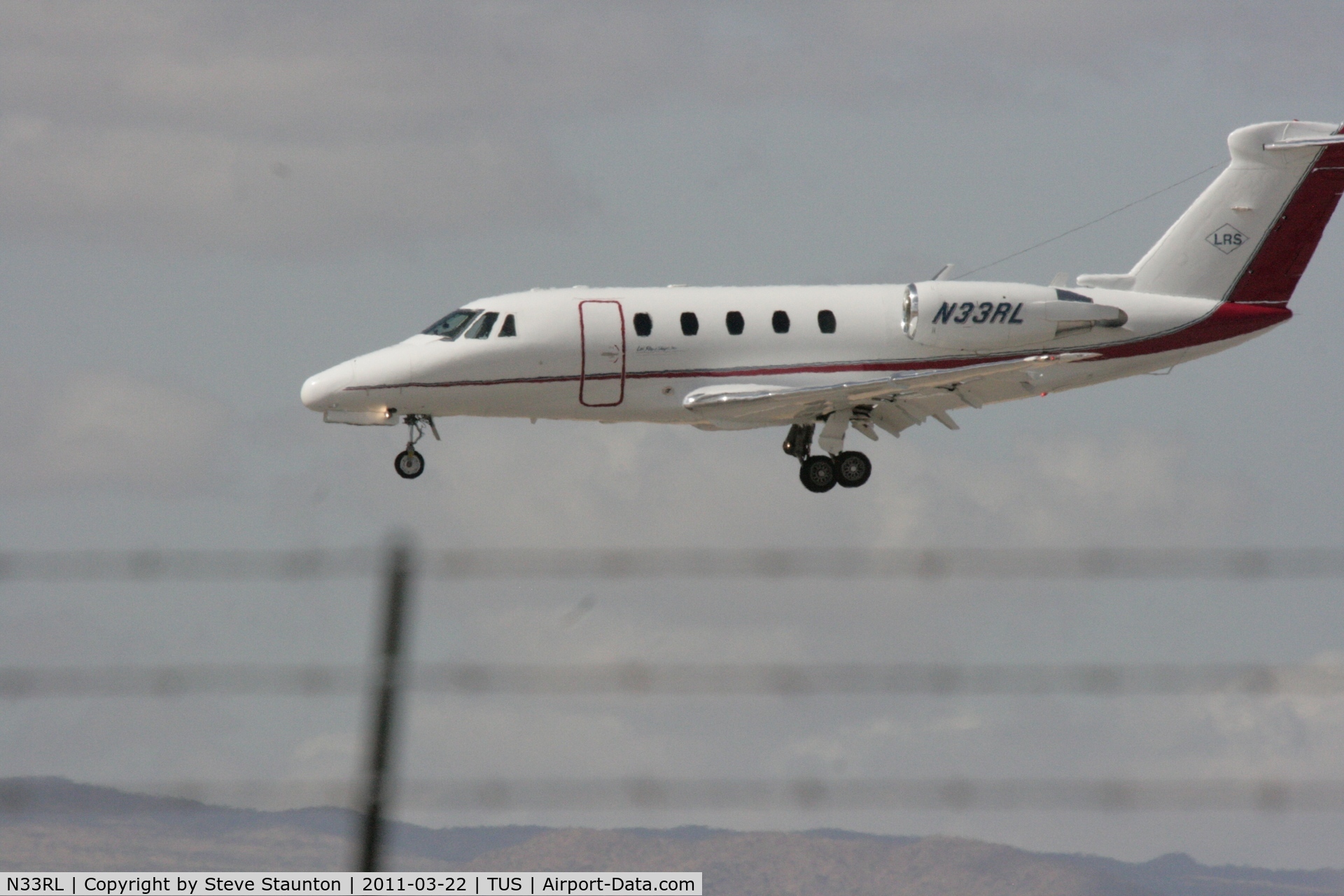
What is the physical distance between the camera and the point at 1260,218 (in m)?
45.0

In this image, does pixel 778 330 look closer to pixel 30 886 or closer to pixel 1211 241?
pixel 1211 241

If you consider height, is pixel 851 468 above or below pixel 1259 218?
below

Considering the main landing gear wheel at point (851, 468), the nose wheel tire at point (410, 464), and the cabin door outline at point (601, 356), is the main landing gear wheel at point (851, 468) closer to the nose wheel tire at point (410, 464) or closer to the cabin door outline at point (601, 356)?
the cabin door outline at point (601, 356)

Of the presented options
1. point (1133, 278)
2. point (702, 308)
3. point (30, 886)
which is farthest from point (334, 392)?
point (30, 886)

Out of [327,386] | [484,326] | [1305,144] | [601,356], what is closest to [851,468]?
[601,356]

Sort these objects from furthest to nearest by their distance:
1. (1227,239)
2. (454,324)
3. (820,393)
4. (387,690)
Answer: (1227,239) < (454,324) < (820,393) < (387,690)

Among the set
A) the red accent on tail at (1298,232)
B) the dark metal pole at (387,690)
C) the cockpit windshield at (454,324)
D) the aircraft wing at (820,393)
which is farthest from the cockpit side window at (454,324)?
the dark metal pole at (387,690)

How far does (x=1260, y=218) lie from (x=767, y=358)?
11437 mm

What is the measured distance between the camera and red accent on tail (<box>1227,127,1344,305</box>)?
44.8m

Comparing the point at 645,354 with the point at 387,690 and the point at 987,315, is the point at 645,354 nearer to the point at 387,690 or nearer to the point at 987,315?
the point at 987,315

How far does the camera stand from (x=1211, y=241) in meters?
44.8

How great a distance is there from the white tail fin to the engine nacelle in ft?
11.6

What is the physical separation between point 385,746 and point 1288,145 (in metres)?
37.0

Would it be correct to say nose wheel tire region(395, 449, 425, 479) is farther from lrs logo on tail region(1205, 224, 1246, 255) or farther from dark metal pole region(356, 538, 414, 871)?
dark metal pole region(356, 538, 414, 871)
